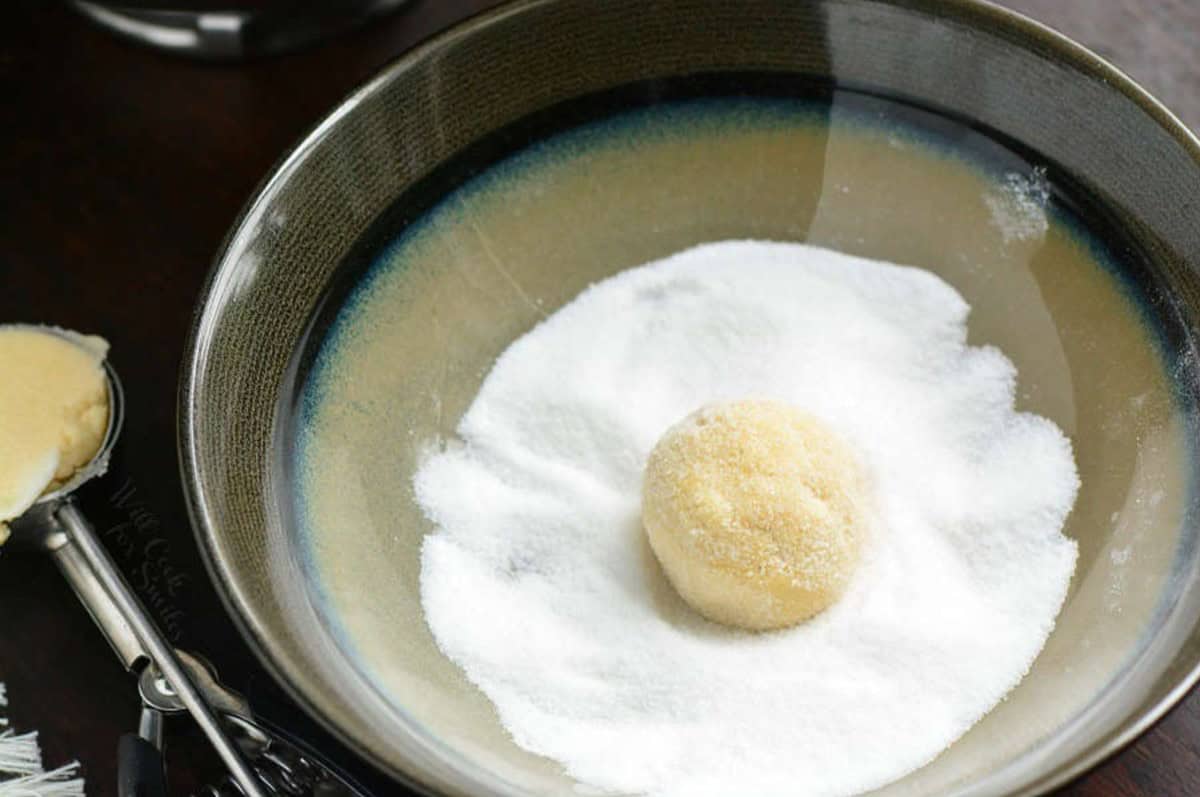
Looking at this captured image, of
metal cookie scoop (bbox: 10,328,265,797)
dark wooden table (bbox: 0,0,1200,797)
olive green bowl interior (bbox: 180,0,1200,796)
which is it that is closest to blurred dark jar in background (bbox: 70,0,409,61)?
dark wooden table (bbox: 0,0,1200,797)

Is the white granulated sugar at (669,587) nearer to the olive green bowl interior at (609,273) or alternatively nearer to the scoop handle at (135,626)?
the olive green bowl interior at (609,273)

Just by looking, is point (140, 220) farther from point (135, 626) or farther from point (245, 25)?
point (135, 626)

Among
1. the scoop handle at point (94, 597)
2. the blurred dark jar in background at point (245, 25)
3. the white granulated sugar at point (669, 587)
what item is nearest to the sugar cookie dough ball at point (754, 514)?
the white granulated sugar at point (669, 587)

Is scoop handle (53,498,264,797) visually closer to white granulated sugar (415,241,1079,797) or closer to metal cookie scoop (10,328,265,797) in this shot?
Result: metal cookie scoop (10,328,265,797)

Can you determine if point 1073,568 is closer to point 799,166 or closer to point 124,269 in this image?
point 799,166

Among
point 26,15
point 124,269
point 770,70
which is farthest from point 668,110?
point 26,15

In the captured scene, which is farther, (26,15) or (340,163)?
Result: (26,15)

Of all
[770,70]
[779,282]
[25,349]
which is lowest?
[25,349]
